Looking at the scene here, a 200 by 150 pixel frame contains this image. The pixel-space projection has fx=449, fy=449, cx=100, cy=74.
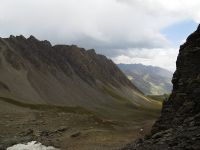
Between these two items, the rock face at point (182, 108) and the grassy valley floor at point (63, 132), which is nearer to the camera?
the rock face at point (182, 108)

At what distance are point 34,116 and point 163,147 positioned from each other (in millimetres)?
65908

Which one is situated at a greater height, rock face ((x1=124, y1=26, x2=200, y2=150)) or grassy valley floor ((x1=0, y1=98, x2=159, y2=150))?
rock face ((x1=124, y1=26, x2=200, y2=150))

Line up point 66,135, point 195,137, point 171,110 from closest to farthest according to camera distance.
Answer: point 195,137
point 171,110
point 66,135

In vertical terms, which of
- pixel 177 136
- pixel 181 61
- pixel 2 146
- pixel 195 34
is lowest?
pixel 2 146

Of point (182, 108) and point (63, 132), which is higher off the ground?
point (182, 108)

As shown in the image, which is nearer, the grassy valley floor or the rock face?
the rock face

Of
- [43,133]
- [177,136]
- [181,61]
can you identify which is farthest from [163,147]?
[43,133]

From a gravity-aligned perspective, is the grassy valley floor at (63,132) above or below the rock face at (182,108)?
below

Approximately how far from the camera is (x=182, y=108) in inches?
1574

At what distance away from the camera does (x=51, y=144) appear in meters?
59.4

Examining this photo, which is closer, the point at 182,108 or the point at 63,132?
the point at 182,108

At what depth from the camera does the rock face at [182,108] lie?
33159mm

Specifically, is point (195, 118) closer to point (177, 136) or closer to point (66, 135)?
point (177, 136)

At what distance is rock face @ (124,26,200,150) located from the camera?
109ft
